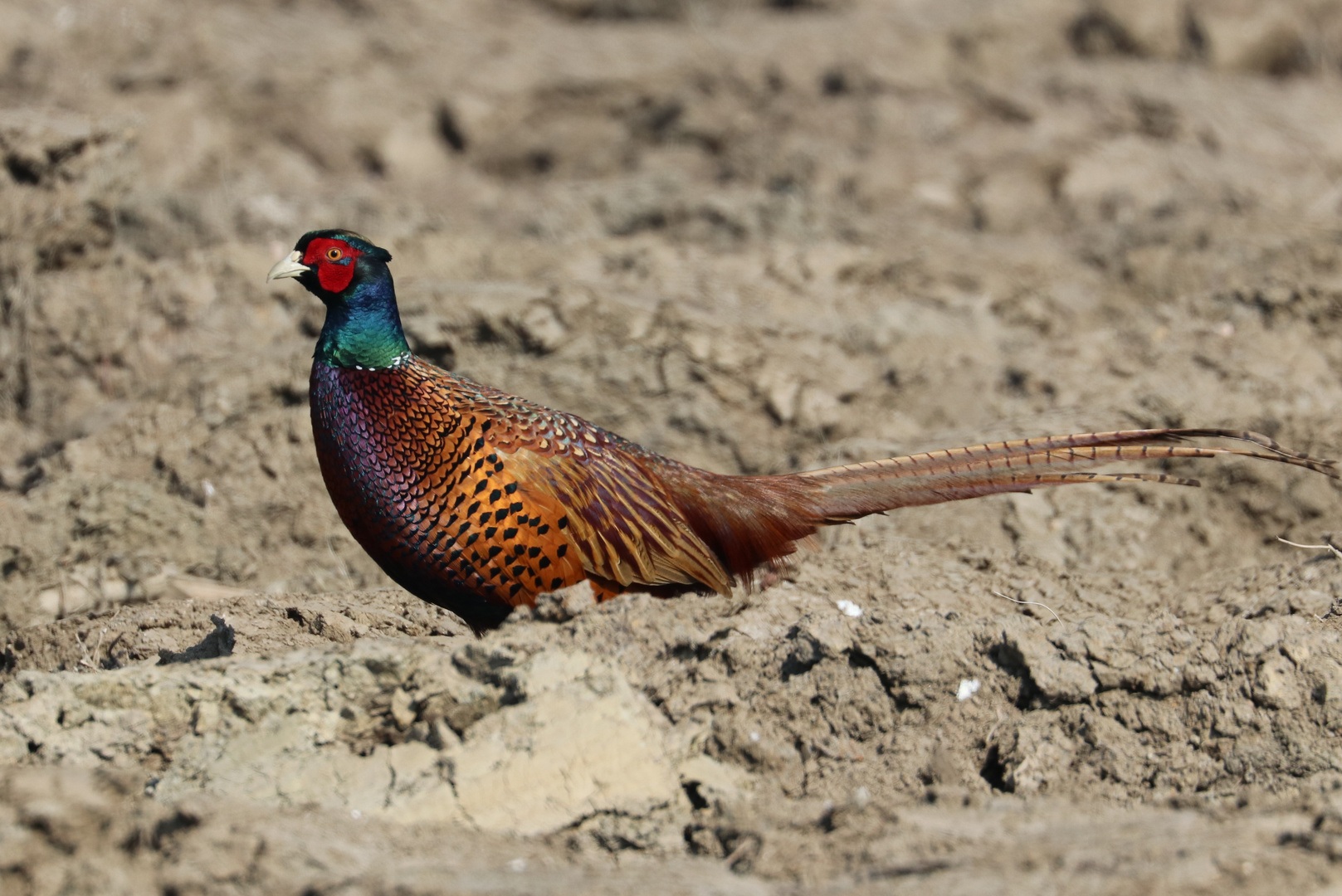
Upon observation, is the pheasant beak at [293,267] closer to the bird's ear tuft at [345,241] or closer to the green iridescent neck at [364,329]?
the bird's ear tuft at [345,241]

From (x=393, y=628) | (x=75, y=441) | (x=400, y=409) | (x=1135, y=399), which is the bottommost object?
(x=1135, y=399)

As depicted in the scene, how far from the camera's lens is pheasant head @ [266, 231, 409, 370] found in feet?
14.9

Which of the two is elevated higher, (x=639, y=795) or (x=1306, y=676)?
(x=639, y=795)

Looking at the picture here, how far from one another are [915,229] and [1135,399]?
2371 mm

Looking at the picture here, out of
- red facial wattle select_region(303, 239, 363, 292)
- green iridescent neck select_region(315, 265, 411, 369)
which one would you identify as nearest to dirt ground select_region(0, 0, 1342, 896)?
green iridescent neck select_region(315, 265, 411, 369)

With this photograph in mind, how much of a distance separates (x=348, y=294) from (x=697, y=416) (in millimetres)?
2396

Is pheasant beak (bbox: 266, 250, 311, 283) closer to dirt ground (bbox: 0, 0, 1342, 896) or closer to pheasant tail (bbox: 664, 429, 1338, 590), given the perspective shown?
dirt ground (bbox: 0, 0, 1342, 896)

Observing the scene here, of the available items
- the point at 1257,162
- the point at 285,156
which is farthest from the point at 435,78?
the point at 1257,162

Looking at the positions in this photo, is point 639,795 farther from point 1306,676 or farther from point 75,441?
point 75,441

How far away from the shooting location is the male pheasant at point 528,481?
428 centimetres

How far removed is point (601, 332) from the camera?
6.83 meters

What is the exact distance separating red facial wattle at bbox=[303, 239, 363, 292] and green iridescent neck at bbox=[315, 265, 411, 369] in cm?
4

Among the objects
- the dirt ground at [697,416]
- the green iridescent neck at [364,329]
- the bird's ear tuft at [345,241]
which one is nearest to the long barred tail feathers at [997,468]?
the dirt ground at [697,416]

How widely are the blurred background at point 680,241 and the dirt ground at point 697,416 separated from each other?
30 mm
